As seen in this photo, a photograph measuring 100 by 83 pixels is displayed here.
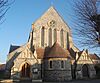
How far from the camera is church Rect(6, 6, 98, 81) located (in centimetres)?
3715

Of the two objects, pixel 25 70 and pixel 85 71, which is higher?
pixel 25 70

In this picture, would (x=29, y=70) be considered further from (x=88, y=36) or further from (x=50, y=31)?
(x=88, y=36)

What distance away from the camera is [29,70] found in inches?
1481

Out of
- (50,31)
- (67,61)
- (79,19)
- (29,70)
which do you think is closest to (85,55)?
(67,61)

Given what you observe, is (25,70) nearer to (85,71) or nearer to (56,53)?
(56,53)

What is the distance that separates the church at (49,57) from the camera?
37150 millimetres

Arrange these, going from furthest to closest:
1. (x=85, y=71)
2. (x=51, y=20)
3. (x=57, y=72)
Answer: (x=51, y=20) < (x=85, y=71) < (x=57, y=72)

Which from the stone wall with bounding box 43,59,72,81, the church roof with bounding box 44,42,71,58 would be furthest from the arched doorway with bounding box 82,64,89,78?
the church roof with bounding box 44,42,71,58

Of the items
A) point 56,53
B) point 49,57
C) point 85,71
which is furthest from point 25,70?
point 85,71

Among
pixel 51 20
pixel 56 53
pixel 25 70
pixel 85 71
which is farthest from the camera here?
pixel 51 20

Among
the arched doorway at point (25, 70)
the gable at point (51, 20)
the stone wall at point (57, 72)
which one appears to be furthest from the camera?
the gable at point (51, 20)

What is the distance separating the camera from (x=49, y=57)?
37.8 m

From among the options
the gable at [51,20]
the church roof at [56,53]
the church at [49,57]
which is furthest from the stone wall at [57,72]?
the gable at [51,20]

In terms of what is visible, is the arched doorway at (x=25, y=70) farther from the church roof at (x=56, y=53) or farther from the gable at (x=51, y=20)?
the gable at (x=51, y=20)
